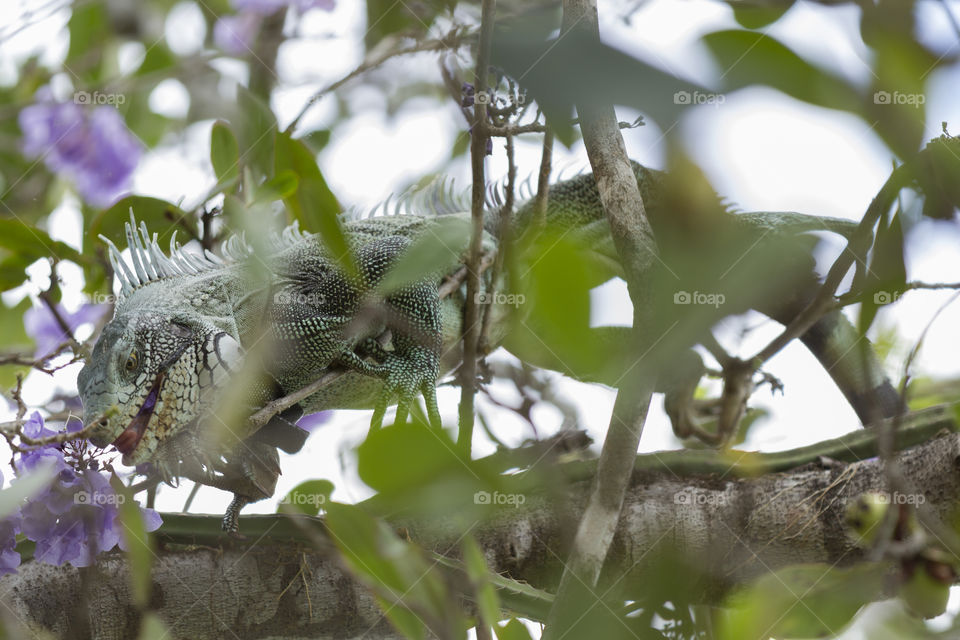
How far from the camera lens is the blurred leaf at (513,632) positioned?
4.70 ft

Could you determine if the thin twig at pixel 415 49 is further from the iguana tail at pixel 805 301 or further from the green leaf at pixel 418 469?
the green leaf at pixel 418 469

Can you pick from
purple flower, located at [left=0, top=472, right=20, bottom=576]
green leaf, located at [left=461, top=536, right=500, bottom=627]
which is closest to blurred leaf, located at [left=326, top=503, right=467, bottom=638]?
green leaf, located at [left=461, top=536, right=500, bottom=627]

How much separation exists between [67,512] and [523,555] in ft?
3.79

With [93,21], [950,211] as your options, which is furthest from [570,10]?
[93,21]

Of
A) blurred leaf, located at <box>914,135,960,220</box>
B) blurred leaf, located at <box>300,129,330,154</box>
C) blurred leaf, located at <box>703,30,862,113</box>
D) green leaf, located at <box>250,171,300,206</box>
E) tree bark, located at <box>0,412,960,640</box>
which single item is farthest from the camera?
blurred leaf, located at <box>300,129,330,154</box>

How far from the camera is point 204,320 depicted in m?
2.71

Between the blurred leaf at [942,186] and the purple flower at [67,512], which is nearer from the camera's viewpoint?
the blurred leaf at [942,186]

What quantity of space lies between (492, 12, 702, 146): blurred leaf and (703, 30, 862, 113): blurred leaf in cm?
6

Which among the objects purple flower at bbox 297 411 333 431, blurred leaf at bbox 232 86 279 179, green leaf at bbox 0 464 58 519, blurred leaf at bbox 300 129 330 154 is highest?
blurred leaf at bbox 300 129 330 154

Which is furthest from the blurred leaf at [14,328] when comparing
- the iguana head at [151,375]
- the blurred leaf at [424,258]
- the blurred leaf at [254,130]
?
the blurred leaf at [424,258]

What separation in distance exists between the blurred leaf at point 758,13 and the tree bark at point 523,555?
133 cm

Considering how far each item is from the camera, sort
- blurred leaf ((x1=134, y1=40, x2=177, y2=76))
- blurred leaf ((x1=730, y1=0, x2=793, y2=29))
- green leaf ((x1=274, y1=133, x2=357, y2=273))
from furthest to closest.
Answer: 1. blurred leaf ((x1=134, y1=40, x2=177, y2=76))
2. green leaf ((x1=274, y1=133, x2=357, y2=273))
3. blurred leaf ((x1=730, y1=0, x2=793, y2=29))

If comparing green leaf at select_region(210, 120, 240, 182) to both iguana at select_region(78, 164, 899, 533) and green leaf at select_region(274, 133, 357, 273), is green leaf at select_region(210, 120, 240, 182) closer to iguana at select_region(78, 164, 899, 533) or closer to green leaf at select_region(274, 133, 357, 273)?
green leaf at select_region(274, 133, 357, 273)

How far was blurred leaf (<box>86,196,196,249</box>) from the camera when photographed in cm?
271
